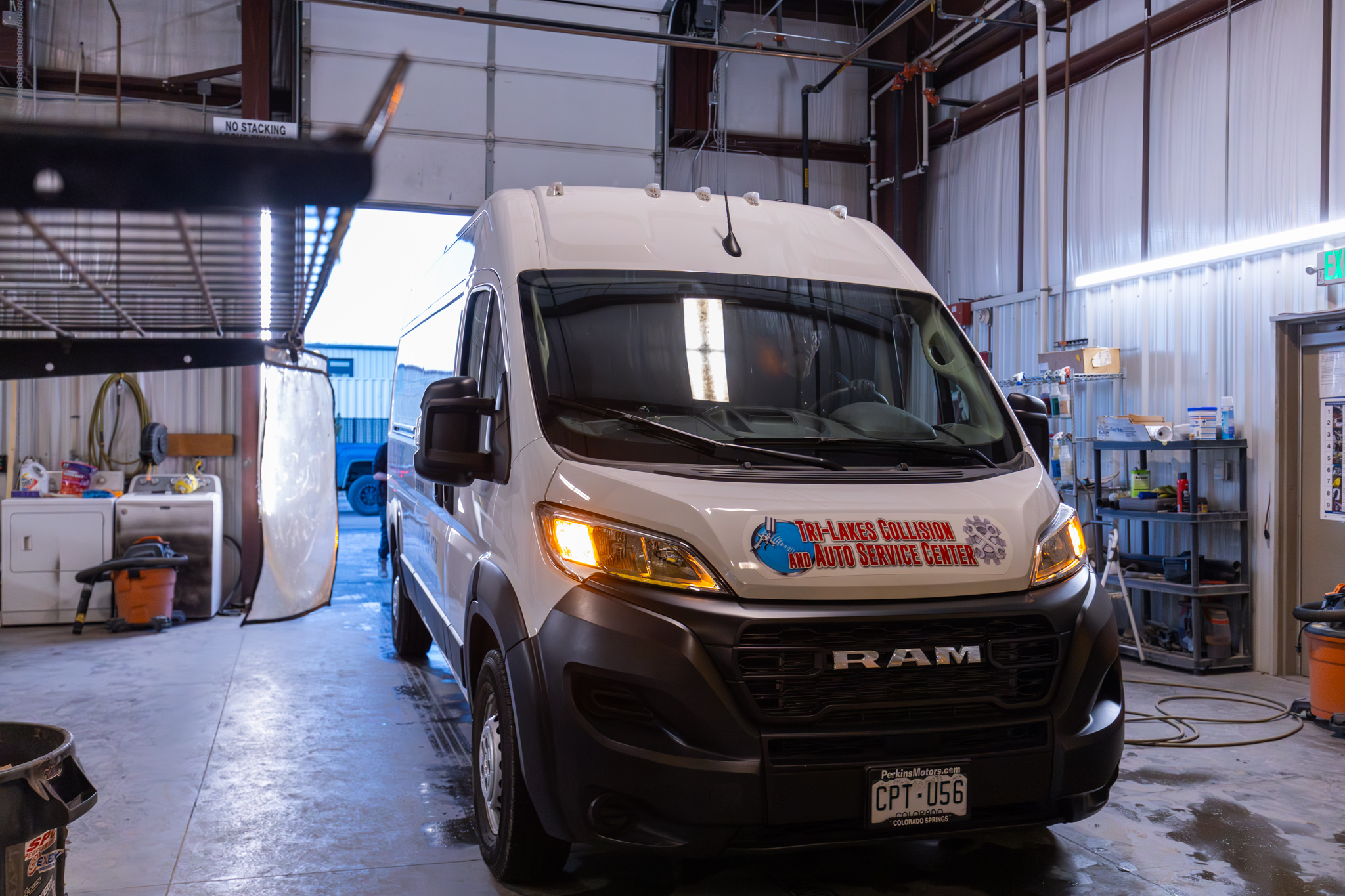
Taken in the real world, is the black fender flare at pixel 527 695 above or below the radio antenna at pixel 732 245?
below

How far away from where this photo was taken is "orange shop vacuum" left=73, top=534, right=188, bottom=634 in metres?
7.34

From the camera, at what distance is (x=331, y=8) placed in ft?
27.3

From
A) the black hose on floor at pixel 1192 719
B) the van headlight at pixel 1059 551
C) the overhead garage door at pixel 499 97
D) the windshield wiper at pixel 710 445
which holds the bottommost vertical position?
the black hose on floor at pixel 1192 719

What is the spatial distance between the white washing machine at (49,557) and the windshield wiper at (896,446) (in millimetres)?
6859

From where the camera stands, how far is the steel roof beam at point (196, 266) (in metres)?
1.50

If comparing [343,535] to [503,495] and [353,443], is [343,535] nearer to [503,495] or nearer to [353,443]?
[353,443]

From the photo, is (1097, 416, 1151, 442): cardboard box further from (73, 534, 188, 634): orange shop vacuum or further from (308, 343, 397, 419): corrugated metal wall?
(308, 343, 397, 419): corrugated metal wall

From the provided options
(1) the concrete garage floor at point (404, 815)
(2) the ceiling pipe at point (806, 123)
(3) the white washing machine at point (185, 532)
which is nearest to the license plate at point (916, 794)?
(1) the concrete garage floor at point (404, 815)

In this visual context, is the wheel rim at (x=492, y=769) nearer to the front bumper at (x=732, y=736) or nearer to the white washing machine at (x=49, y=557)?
the front bumper at (x=732, y=736)

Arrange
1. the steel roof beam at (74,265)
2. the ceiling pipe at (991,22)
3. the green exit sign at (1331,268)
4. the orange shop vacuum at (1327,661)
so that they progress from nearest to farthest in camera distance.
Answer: the steel roof beam at (74,265), the orange shop vacuum at (1327,661), the green exit sign at (1331,268), the ceiling pipe at (991,22)

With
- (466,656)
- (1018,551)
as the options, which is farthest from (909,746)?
(466,656)

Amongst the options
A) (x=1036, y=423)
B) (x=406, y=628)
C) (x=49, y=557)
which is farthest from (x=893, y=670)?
(x=49, y=557)

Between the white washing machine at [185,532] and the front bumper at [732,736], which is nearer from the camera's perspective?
the front bumper at [732,736]

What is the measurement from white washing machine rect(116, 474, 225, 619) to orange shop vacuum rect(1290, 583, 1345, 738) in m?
7.60
